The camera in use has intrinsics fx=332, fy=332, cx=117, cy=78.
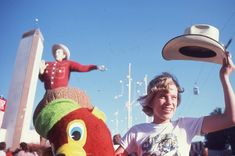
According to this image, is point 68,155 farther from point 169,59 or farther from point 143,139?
point 169,59

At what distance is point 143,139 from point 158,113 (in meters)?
0.22

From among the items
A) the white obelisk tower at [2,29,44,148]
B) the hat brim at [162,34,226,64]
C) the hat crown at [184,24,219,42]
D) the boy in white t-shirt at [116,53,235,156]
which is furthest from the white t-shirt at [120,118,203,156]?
the white obelisk tower at [2,29,44,148]

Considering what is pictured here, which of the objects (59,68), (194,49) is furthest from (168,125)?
(59,68)

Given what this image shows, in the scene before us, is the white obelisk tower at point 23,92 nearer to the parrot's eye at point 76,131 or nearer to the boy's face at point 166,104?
the boy's face at point 166,104

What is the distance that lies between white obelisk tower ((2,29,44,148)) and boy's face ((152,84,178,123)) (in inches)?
245

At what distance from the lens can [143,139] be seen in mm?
2287

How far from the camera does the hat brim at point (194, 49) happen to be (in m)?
2.14

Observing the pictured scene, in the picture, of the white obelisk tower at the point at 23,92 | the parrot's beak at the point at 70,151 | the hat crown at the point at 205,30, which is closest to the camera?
the parrot's beak at the point at 70,151

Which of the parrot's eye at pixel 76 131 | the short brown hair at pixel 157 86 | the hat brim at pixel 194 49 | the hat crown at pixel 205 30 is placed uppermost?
the hat crown at pixel 205 30

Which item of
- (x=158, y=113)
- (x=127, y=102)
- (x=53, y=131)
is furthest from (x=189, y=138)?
(x=127, y=102)

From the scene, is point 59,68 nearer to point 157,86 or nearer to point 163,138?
point 157,86

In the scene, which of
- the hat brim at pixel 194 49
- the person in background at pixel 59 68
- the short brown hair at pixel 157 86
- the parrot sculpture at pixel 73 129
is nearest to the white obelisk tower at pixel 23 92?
the person in background at pixel 59 68

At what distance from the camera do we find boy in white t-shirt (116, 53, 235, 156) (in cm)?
208

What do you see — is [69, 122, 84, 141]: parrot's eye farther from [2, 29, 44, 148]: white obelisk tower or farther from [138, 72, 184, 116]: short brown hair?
[2, 29, 44, 148]: white obelisk tower
